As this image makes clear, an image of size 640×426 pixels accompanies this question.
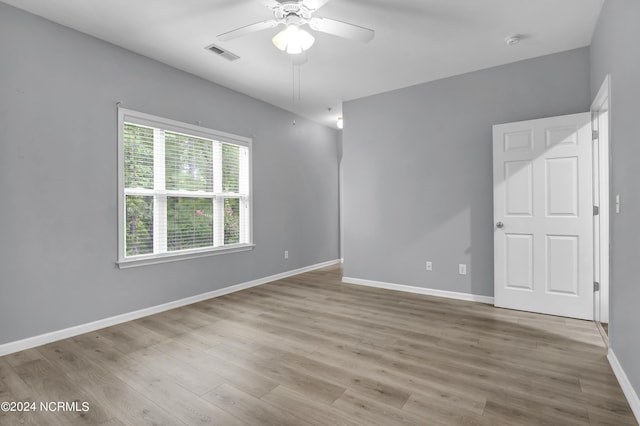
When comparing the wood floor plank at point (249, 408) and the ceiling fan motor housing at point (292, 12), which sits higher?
the ceiling fan motor housing at point (292, 12)

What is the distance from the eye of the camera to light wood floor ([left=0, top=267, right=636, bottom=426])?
182 cm

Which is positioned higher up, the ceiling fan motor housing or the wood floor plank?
the ceiling fan motor housing

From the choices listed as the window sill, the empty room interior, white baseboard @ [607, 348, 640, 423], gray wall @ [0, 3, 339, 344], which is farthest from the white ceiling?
white baseboard @ [607, 348, 640, 423]

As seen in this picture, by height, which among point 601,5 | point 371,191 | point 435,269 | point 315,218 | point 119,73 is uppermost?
point 601,5

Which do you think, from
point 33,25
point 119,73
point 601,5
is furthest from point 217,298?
point 601,5

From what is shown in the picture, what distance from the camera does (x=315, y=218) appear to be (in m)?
6.24

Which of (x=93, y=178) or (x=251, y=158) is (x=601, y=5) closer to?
(x=251, y=158)

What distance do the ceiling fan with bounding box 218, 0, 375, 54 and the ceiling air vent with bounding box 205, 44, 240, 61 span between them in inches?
39.0

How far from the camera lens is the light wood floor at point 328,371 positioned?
71.5 inches

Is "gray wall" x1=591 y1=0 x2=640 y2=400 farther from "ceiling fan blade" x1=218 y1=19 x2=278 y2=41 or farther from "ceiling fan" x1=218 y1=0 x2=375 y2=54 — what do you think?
"ceiling fan blade" x1=218 y1=19 x2=278 y2=41

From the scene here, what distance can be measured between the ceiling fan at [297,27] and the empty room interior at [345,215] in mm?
16

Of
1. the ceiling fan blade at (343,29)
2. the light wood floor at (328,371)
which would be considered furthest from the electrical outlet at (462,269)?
the ceiling fan blade at (343,29)

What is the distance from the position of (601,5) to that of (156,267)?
16.2ft

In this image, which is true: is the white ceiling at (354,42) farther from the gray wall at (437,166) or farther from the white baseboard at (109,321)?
the white baseboard at (109,321)
